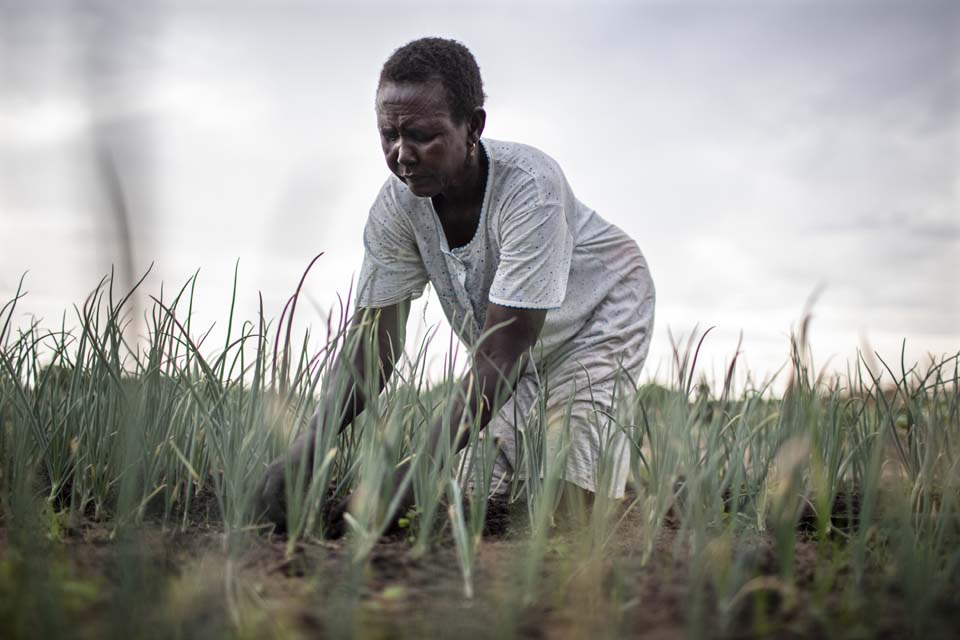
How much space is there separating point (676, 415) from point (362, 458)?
0.82m

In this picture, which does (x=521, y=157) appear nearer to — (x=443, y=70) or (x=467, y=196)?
(x=467, y=196)

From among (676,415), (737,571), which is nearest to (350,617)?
(737,571)

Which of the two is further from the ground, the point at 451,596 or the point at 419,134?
the point at 419,134

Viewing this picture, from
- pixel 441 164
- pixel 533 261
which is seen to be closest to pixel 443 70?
pixel 441 164

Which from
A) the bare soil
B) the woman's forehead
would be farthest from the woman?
the bare soil

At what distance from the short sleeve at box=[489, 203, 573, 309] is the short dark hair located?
40 centimetres

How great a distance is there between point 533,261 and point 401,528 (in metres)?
0.92

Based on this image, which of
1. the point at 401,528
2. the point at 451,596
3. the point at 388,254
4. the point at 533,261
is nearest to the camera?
the point at 451,596

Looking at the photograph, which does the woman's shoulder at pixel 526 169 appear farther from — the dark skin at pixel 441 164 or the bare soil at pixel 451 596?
the bare soil at pixel 451 596

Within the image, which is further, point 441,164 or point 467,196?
point 467,196

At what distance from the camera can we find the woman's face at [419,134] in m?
2.49

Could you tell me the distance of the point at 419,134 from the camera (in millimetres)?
2504

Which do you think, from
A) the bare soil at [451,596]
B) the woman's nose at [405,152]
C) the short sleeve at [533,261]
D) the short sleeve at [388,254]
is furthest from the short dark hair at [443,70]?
the bare soil at [451,596]

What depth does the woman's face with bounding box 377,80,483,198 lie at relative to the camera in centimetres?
249
